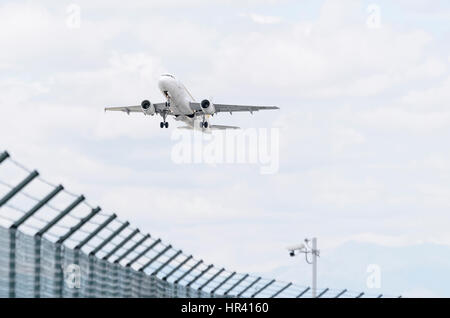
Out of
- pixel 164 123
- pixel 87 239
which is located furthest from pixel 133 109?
pixel 87 239

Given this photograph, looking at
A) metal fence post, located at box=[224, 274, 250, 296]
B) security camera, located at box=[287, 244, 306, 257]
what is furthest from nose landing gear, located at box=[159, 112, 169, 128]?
metal fence post, located at box=[224, 274, 250, 296]

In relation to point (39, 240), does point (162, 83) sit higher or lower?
higher

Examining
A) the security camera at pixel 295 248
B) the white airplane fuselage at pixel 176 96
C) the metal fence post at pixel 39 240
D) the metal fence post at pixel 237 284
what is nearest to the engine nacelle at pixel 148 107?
the white airplane fuselage at pixel 176 96

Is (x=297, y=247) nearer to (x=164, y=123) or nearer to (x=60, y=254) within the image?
(x=60, y=254)

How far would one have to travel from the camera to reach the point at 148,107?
262ft

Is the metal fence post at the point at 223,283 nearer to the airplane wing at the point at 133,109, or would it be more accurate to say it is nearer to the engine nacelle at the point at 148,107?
the engine nacelle at the point at 148,107

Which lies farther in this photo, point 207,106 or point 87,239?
point 207,106

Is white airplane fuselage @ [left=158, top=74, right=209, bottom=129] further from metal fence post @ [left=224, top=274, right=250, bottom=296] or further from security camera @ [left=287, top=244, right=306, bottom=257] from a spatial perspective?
metal fence post @ [left=224, top=274, right=250, bottom=296]

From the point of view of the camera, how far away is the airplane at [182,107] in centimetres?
7925

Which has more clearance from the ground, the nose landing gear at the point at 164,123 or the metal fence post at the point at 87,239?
the nose landing gear at the point at 164,123

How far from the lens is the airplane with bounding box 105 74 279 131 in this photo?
79.2 m

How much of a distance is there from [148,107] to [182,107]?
2.78 m
